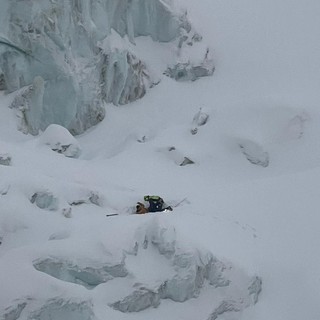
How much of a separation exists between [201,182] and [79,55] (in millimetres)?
8563

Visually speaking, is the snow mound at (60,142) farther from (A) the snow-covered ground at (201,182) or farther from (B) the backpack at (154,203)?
(B) the backpack at (154,203)

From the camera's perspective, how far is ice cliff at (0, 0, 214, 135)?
2219 centimetres

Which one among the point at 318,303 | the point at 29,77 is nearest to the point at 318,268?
the point at 318,303

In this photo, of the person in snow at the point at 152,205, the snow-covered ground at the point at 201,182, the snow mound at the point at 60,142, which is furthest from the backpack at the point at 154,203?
the snow mound at the point at 60,142

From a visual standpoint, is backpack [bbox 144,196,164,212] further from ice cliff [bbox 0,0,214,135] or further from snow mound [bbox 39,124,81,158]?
ice cliff [bbox 0,0,214,135]

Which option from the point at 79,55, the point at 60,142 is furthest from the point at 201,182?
the point at 79,55

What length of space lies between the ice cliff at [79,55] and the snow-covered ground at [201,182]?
0.72 metres

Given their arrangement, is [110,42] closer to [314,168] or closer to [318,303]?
[314,168]

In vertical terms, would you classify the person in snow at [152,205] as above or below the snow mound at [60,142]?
above

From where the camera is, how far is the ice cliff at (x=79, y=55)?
22.2m

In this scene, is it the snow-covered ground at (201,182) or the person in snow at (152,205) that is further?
the person in snow at (152,205)

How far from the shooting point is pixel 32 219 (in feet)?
43.0

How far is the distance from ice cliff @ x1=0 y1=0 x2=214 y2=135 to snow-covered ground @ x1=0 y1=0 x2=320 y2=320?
72 cm

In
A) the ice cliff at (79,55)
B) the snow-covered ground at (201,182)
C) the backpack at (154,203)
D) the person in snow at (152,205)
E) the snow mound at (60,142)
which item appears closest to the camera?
the snow-covered ground at (201,182)
